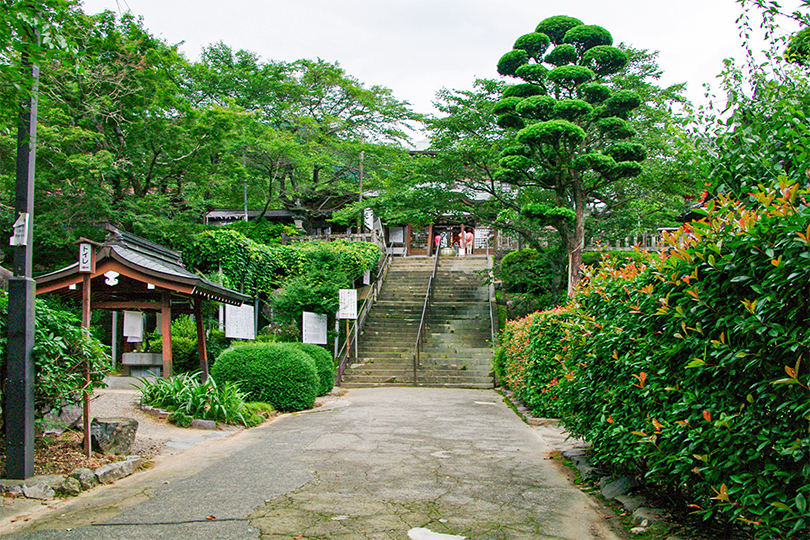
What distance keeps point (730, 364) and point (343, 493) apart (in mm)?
3278

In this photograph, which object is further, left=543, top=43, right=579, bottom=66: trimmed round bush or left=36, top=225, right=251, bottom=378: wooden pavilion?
left=543, top=43, right=579, bottom=66: trimmed round bush

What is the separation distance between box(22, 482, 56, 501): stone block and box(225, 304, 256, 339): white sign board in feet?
39.7

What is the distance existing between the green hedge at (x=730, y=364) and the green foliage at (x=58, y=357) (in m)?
4.96

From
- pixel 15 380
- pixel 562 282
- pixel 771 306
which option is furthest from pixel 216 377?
pixel 562 282

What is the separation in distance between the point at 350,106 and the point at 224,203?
7985mm

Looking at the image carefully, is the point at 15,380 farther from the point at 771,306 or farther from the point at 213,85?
the point at 213,85

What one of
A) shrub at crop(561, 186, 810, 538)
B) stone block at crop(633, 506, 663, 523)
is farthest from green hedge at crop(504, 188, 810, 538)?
stone block at crop(633, 506, 663, 523)

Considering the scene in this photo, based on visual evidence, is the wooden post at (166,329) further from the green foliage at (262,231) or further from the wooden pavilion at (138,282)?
the green foliage at (262,231)

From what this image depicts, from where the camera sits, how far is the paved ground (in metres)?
4.12

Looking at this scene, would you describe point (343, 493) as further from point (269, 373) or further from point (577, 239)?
point (577, 239)

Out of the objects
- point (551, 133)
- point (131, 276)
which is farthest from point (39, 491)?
point (551, 133)

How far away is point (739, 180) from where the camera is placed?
4438mm

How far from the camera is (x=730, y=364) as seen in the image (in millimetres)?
3186

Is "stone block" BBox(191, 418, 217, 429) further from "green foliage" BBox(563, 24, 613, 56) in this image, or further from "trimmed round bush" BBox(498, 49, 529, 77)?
"green foliage" BBox(563, 24, 613, 56)
